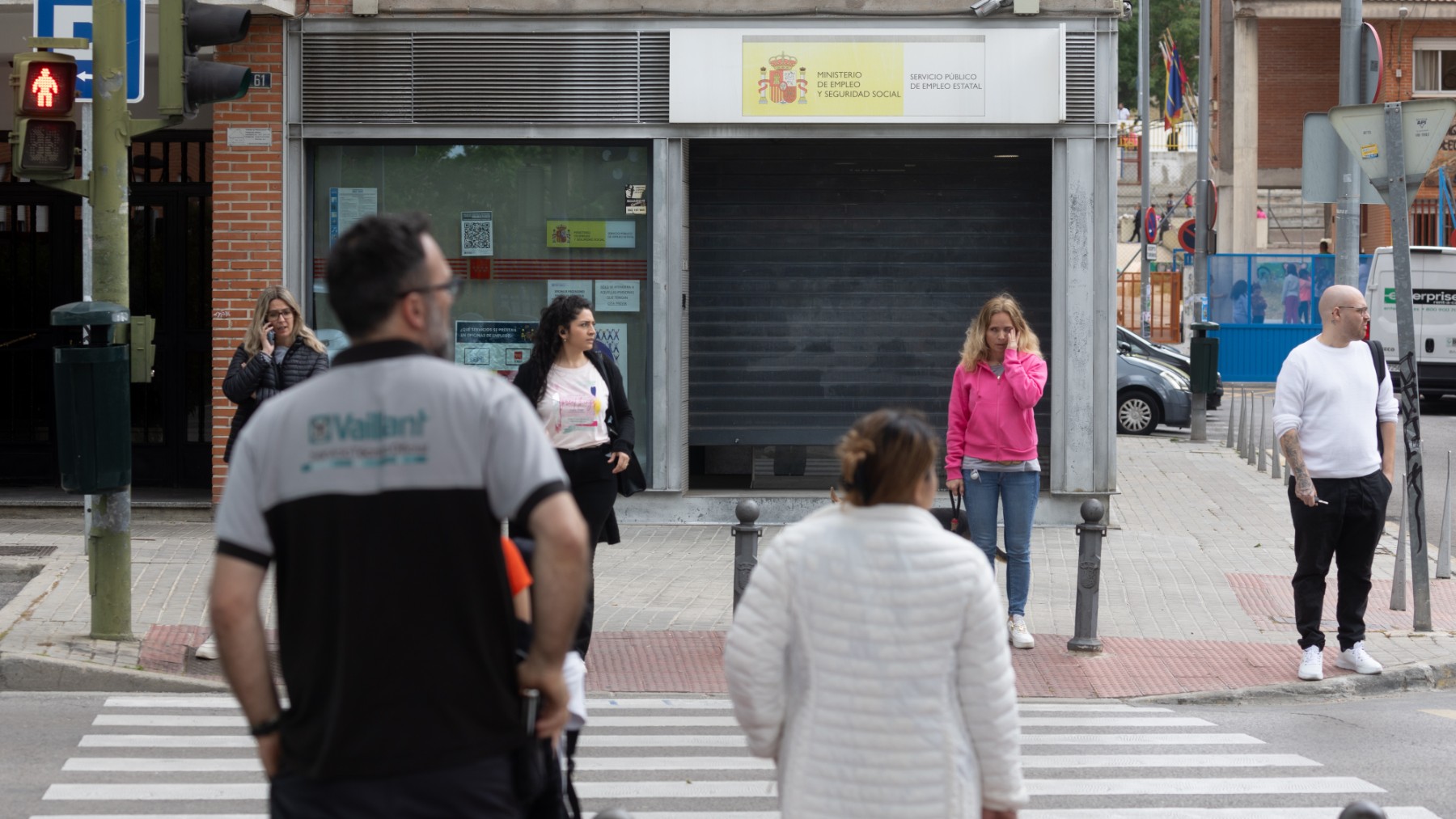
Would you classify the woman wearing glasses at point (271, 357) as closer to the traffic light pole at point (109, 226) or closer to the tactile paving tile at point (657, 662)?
the traffic light pole at point (109, 226)

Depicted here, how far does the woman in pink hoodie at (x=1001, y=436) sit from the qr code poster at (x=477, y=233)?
5.39 meters

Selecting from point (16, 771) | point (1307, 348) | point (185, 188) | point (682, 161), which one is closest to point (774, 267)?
point (682, 161)

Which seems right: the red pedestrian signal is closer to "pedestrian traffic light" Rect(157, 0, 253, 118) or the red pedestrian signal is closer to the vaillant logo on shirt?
"pedestrian traffic light" Rect(157, 0, 253, 118)

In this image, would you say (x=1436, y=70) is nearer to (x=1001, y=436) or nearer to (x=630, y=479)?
(x=1001, y=436)

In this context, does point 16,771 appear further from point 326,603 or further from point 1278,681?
point 1278,681

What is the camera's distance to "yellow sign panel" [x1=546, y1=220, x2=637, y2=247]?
43.7ft

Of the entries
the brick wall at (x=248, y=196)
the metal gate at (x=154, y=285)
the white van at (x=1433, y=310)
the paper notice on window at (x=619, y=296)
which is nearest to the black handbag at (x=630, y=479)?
the paper notice on window at (x=619, y=296)

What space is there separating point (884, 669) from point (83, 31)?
8119 millimetres

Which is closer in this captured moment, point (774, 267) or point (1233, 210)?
point (774, 267)

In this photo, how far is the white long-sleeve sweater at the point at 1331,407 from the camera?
8289 millimetres

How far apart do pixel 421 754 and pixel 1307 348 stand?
21.1ft

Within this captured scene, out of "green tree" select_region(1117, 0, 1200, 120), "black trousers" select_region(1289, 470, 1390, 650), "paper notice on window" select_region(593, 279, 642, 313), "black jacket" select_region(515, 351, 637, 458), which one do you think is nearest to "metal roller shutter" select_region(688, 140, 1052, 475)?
"paper notice on window" select_region(593, 279, 642, 313)

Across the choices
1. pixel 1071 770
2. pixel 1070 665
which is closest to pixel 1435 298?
pixel 1070 665

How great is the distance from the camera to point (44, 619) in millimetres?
9078
